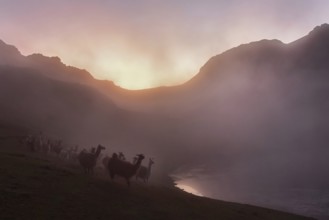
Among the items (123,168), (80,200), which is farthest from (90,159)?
(80,200)

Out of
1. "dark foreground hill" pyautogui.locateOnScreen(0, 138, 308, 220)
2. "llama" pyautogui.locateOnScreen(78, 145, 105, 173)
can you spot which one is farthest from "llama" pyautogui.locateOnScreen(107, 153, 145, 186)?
"llama" pyautogui.locateOnScreen(78, 145, 105, 173)

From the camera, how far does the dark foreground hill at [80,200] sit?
81.4ft

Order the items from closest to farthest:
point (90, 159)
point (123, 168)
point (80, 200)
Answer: point (80, 200) → point (123, 168) → point (90, 159)

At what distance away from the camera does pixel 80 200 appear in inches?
1091

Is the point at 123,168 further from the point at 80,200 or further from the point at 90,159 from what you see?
the point at 80,200

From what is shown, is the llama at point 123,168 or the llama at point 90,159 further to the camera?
the llama at point 90,159

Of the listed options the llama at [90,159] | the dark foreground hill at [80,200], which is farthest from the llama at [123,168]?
the llama at [90,159]

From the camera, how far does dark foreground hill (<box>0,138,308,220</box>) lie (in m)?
24.8

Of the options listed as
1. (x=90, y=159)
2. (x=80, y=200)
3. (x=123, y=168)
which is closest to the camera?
(x=80, y=200)

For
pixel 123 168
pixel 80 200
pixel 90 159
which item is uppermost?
pixel 90 159

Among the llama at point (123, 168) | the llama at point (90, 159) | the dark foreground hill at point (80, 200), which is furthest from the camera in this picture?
the llama at point (90, 159)

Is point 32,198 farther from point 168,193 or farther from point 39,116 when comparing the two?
point 39,116

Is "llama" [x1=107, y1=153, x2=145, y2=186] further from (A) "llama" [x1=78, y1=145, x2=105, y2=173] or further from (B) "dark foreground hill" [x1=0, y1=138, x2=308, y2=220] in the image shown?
(A) "llama" [x1=78, y1=145, x2=105, y2=173]

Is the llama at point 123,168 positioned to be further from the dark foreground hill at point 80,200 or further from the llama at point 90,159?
the llama at point 90,159
